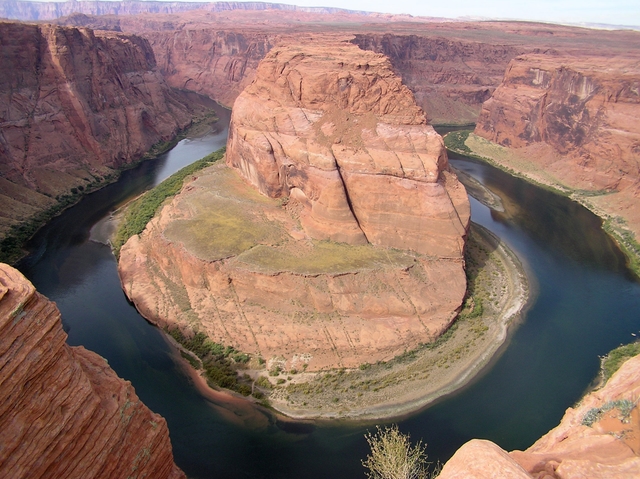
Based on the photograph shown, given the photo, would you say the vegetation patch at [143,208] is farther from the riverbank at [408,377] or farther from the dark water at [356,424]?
the riverbank at [408,377]

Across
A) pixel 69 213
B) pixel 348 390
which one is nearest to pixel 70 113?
pixel 69 213

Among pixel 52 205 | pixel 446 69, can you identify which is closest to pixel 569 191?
pixel 446 69

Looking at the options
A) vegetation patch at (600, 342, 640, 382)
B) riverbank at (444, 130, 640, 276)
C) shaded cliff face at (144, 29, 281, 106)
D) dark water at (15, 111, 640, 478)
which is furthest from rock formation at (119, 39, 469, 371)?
shaded cliff face at (144, 29, 281, 106)

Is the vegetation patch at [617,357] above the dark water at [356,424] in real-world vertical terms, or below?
above

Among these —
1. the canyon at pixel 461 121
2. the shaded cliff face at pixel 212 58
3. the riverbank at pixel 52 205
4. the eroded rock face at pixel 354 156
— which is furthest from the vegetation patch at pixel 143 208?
the shaded cliff face at pixel 212 58

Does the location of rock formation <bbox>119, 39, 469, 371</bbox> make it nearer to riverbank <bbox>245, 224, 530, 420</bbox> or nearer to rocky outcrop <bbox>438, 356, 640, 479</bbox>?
riverbank <bbox>245, 224, 530, 420</bbox>

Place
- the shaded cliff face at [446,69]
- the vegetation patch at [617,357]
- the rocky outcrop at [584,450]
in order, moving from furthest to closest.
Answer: the shaded cliff face at [446,69] < the vegetation patch at [617,357] < the rocky outcrop at [584,450]
